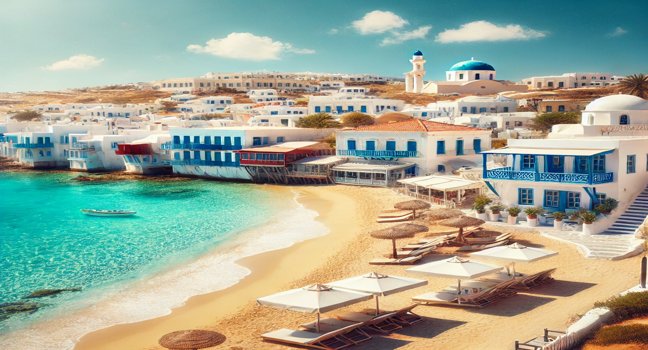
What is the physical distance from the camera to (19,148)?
8806cm

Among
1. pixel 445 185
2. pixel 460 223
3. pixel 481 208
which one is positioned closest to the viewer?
pixel 460 223

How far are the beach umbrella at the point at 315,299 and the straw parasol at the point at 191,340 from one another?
1724 mm

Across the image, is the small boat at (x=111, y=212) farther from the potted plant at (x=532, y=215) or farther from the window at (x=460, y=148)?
the potted plant at (x=532, y=215)

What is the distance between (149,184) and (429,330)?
164ft

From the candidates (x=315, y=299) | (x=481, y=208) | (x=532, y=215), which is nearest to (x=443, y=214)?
(x=481, y=208)

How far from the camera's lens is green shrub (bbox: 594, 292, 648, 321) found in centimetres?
1656

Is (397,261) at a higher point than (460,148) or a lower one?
lower

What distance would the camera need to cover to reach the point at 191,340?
1573cm

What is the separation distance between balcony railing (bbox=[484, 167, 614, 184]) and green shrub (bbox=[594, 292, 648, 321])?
12988mm

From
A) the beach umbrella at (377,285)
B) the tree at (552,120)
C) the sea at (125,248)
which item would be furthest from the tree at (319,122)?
the beach umbrella at (377,285)

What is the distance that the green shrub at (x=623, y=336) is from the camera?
14.7 m

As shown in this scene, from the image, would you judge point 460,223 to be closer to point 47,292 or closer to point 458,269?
point 458,269

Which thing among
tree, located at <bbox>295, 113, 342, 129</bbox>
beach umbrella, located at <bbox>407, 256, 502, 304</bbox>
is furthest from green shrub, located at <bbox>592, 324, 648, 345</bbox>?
tree, located at <bbox>295, 113, 342, 129</bbox>

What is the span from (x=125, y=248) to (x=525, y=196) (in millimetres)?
20263
